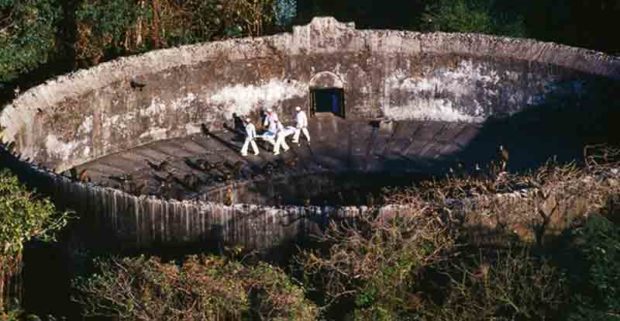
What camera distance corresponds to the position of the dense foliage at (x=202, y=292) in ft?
63.8

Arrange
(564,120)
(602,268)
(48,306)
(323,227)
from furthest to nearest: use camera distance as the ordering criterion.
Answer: (564,120) < (48,306) < (323,227) < (602,268)

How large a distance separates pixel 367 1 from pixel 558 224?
1945 centimetres

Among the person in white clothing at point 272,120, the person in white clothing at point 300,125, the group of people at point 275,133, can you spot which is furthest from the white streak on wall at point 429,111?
the person in white clothing at point 272,120

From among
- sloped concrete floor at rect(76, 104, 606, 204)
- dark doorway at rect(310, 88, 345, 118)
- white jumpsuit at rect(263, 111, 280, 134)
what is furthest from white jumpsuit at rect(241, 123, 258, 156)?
dark doorway at rect(310, 88, 345, 118)

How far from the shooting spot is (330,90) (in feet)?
110

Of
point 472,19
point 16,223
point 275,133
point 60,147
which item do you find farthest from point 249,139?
point 16,223

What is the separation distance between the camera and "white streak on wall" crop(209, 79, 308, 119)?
32594 millimetres

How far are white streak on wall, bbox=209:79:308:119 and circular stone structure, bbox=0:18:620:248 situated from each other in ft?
0.08

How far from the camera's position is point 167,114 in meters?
31.9

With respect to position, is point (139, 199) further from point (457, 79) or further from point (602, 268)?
point (457, 79)

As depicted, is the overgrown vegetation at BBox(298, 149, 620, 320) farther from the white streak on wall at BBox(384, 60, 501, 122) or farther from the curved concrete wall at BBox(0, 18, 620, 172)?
the white streak on wall at BBox(384, 60, 501, 122)

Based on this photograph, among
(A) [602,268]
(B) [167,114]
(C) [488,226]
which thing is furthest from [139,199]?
(B) [167,114]

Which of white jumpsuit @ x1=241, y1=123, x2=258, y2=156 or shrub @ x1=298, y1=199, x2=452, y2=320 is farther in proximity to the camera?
white jumpsuit @ x1=241, y1=123, x2=258, y2=156

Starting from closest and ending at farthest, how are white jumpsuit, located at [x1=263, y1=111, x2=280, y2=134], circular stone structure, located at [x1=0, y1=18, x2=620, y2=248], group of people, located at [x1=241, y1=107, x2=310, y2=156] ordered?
circular stone structure, located at [x1=0, y1=18, x2=620, y2=248] < group of people, located at [x1=241, y1=107, x2=310, y2=156] < white jumpsuit, located at [x1=263, y1=111, x2=280, y2=134]
